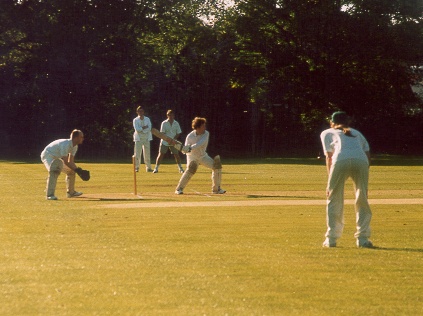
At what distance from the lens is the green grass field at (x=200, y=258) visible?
28.5ft

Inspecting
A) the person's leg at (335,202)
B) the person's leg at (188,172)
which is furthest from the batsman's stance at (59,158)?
the person's leg at (335,202)

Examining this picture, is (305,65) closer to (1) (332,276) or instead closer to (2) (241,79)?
(2) (241,79)

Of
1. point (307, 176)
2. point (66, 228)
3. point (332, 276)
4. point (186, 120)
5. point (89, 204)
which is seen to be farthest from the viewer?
point (186, 120)

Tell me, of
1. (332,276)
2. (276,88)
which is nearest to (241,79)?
(276,88)

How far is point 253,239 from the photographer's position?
44.3 feet

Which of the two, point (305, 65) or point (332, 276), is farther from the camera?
point (305, 65)

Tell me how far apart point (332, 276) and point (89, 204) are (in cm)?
982

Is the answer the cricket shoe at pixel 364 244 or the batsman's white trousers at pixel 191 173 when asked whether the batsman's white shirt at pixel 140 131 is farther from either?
the cricket shoe at pixel 364 244

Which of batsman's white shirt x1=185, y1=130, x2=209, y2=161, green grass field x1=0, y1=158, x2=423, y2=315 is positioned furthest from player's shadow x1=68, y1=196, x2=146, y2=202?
batsman's white shirt x1=185, y1=130, x2=209, y2=161

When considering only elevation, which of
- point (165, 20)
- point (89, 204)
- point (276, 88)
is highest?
point (165, 20)

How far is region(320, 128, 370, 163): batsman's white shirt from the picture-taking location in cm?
1240

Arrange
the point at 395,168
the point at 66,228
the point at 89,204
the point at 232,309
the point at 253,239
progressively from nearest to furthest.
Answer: the point at 232,309 → the point at 253,239 → the point at 66,228 → the point at 89,204 → the point at 395,168

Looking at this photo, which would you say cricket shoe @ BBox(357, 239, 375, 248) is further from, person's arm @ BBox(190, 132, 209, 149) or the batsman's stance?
person's arm @ BBox(190, 132, 209, 149)

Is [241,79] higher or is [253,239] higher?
[241,79]
